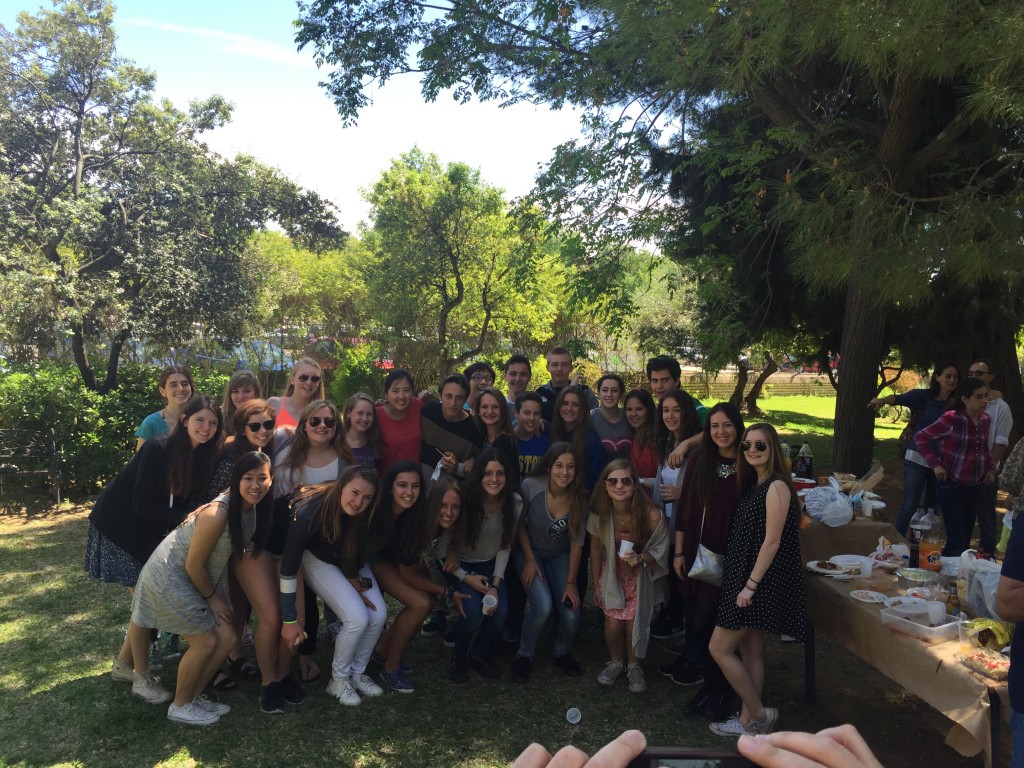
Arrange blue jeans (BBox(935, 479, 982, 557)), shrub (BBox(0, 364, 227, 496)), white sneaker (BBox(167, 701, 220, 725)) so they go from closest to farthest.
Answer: white sneaker (BBox(167, 701, 220, 725)) < blue jeans (BBox(935, 479, 982, 557)) < shrub (BBox(0, 364, 227, 496))

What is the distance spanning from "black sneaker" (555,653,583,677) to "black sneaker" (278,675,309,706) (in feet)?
4.82

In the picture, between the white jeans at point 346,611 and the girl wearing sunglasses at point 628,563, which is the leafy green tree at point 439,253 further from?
the white jeans at point 346,611

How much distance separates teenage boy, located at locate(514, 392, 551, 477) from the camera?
15.1 feet

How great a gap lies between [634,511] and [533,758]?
3.00m

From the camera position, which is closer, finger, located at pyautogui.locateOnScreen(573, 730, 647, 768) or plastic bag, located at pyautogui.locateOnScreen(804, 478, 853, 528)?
finger, located at pyautogui.locateOnScreen(573, 730, 647, 768)

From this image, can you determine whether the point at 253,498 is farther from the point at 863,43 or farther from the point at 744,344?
the point at 744,344

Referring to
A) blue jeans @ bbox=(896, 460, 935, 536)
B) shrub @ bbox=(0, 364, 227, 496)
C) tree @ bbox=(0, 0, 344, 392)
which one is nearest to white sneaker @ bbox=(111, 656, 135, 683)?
shrub @ bbox=(0, 364, 227, 496)

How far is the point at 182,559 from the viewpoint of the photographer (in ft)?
11.2

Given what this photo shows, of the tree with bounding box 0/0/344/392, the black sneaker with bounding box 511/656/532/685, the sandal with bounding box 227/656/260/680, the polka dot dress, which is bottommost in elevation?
the sandal with bounding box 227/656/260/680

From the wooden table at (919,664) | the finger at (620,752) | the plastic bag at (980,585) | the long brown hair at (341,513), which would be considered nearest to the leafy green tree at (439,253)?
the long brown hair at (341,513)

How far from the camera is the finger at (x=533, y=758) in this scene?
3.38 feet

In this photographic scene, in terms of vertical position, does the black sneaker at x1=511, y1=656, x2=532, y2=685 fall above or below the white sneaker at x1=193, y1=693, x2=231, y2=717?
above

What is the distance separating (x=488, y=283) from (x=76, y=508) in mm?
10047

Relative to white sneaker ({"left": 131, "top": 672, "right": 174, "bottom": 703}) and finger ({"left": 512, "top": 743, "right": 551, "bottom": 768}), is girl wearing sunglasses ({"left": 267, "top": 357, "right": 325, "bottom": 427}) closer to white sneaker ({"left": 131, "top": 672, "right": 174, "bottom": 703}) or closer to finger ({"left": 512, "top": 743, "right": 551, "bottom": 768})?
white sneaker ({"left": 131, "top": 672, "right": 174, "bottom": 703})
